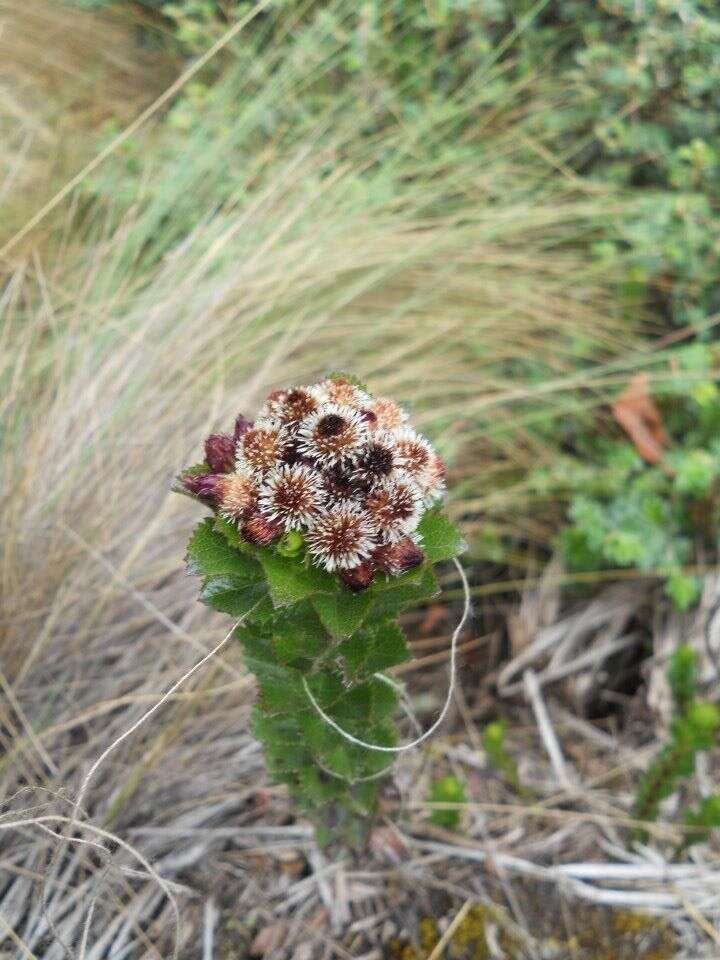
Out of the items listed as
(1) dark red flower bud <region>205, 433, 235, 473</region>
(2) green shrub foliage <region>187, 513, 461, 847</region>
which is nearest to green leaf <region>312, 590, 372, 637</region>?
(2) green shrub foliage <region>187, 513, 461, 847</region>

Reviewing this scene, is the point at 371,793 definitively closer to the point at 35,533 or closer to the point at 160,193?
the point at 35,533

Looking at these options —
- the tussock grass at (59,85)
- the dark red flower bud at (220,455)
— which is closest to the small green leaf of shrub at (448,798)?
the dark red flower bud at (220,455)

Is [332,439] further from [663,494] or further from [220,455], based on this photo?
[663,494]

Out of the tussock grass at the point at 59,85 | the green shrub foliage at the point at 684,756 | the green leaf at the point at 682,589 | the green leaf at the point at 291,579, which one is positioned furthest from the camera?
the tussock grass at the point at 59,85

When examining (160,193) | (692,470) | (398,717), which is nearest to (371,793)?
(398,717)

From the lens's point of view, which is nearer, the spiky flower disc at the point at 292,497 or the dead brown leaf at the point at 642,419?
the spiky flower disc at the point at 292,497

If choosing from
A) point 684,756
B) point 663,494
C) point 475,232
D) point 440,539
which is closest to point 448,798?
point 684,756

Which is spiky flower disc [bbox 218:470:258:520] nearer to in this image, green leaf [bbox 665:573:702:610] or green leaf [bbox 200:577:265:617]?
green leaf [bbox 200:577:265:617]

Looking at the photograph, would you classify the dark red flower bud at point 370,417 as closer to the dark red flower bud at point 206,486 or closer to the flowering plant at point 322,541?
→ the flowering plant at point 322,541
